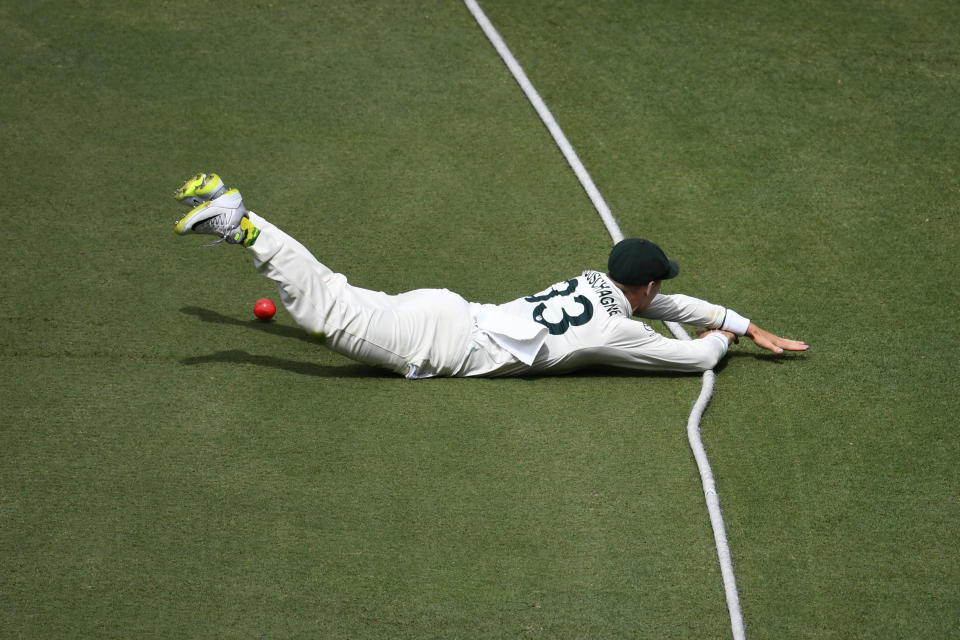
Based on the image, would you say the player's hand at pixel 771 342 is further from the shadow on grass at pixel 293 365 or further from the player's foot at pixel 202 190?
the player's foot at pixel 202 190

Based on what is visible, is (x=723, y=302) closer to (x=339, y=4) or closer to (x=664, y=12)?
(x=664, y=12)

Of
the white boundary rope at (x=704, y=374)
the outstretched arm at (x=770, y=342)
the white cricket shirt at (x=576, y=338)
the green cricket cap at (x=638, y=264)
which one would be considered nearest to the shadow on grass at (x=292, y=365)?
the white cricket shirt at (x=576, y=338)

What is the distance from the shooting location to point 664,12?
7.39 m

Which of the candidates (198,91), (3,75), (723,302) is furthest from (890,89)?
(3,75)

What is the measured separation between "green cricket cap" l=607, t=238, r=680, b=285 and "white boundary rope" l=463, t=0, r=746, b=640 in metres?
0.56

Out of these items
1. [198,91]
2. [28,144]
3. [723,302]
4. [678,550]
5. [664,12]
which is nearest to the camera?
[678,550]

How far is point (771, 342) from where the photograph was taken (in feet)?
15.9

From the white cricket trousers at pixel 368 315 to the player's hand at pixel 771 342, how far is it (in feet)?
4.50

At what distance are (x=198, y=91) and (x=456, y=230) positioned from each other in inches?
87.4

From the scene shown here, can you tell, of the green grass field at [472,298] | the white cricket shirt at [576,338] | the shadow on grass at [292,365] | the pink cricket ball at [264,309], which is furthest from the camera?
the pink cricket ball at [264,309]

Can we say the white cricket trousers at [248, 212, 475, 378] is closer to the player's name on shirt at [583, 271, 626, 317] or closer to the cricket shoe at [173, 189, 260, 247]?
the cricket shoe at [173, 189, 260, 247]

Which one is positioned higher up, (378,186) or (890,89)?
(890,89)

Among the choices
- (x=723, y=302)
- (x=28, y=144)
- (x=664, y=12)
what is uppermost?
(x=664, y=12)

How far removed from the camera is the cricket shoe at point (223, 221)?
4273 millimetres
